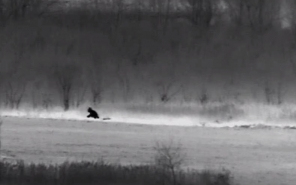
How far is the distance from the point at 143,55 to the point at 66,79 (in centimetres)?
350

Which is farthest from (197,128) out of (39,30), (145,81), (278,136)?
(39,30)

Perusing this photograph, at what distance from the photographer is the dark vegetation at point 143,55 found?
93.1 ft

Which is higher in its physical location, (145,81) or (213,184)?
(145,81)

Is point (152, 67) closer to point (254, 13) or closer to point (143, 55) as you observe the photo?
point (143, 55)

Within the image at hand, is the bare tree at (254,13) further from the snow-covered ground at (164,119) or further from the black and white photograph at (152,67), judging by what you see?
the snow-covered ground at (164,119)

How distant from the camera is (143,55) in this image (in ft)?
97.1

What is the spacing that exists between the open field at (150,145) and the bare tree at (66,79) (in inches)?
188

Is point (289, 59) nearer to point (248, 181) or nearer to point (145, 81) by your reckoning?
point (145, 81)

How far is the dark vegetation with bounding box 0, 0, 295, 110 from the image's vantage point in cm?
2839

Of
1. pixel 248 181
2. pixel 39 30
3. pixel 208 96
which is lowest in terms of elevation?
pixel 248 181

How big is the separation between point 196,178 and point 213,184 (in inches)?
21.8

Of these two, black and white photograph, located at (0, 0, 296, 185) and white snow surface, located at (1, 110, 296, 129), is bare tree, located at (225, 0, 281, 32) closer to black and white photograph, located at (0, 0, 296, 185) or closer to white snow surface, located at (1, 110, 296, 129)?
black and white photograph, located at (0, 0, 296, 185)

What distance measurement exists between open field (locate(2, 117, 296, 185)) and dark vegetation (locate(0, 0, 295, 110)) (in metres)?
4.75

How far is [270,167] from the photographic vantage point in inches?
634
